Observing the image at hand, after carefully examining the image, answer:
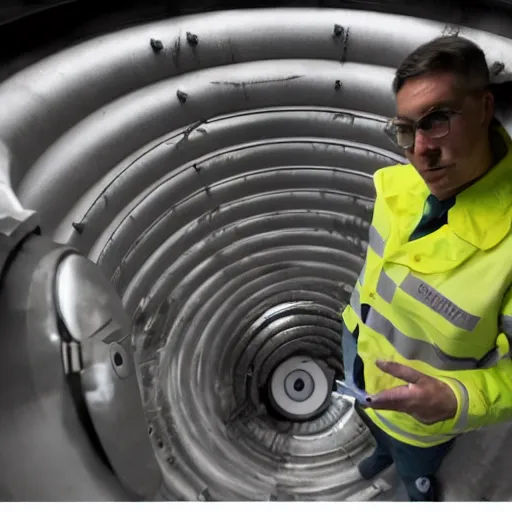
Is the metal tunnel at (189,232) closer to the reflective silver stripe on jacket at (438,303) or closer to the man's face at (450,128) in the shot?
the man's face at (450,128)

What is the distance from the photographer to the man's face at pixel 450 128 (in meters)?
0.72

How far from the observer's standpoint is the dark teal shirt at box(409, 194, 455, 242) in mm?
840

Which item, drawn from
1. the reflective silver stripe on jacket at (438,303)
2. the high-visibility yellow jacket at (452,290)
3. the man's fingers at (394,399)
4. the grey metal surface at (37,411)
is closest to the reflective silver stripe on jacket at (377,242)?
the high-visibility yellow jacket at (452,290)

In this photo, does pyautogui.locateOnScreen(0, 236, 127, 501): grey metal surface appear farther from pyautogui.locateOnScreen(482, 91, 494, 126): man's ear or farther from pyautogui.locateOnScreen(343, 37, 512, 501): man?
pyautogui.locateOnScreen(482, 91, 494, 126): man's ear

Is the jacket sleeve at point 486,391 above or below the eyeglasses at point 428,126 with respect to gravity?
below

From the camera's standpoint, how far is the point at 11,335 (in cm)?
65

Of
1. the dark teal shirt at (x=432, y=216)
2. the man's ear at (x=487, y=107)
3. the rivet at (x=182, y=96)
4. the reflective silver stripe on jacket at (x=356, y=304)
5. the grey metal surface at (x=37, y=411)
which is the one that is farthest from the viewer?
the rivet at (x=182, y=96)

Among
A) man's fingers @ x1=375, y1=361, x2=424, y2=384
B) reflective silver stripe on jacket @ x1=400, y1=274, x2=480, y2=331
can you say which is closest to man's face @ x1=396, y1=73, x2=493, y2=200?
reflective silver stripe on jacket @ x1=400, y1=274, x2=480, y2=331

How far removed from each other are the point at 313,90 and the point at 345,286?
0.90 m

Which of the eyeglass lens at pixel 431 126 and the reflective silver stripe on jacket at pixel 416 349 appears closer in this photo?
the eyeglass lens at pixel 431 126

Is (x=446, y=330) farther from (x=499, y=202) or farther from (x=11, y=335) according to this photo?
(x=11, y=335)

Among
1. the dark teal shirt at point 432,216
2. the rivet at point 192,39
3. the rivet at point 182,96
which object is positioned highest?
the rivet at point 192,39

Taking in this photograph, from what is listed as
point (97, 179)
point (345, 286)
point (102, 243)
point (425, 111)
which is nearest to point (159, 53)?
point (97, 179)

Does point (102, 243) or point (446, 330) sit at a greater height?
point (102, 243)
